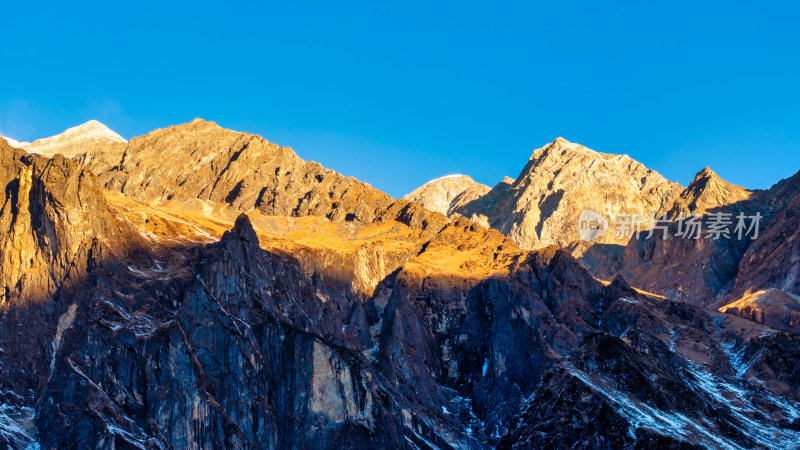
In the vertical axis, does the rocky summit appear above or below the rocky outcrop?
below

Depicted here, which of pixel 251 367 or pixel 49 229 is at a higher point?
pixel 49 229

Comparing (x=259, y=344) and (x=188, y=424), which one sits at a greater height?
(x=259, y=344)

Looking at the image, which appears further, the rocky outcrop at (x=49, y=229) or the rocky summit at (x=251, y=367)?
the rocky outcrop at (x=49, y=229)

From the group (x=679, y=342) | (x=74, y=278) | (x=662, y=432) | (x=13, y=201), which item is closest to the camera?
(x=662, y=432)

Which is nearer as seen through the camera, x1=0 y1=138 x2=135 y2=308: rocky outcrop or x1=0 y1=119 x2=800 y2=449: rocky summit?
x1=0 y1=119 x2=800 y2=449: rocky summit

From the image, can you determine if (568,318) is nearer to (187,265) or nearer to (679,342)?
(679,342)

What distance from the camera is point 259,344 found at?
141 meters

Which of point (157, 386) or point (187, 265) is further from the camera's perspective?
point (187, 265)

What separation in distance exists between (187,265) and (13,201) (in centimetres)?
3306

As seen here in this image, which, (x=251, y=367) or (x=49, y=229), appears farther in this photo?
(x=49, y=229)

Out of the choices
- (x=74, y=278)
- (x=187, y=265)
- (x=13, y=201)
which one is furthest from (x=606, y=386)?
(x=13, y=201)

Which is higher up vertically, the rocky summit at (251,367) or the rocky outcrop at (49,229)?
the rocky outcrop at (49,229)

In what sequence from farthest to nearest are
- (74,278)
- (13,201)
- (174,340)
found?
(13,201), (74,278), (174,340)

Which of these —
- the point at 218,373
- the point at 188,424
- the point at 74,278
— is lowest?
the point at 188,424
